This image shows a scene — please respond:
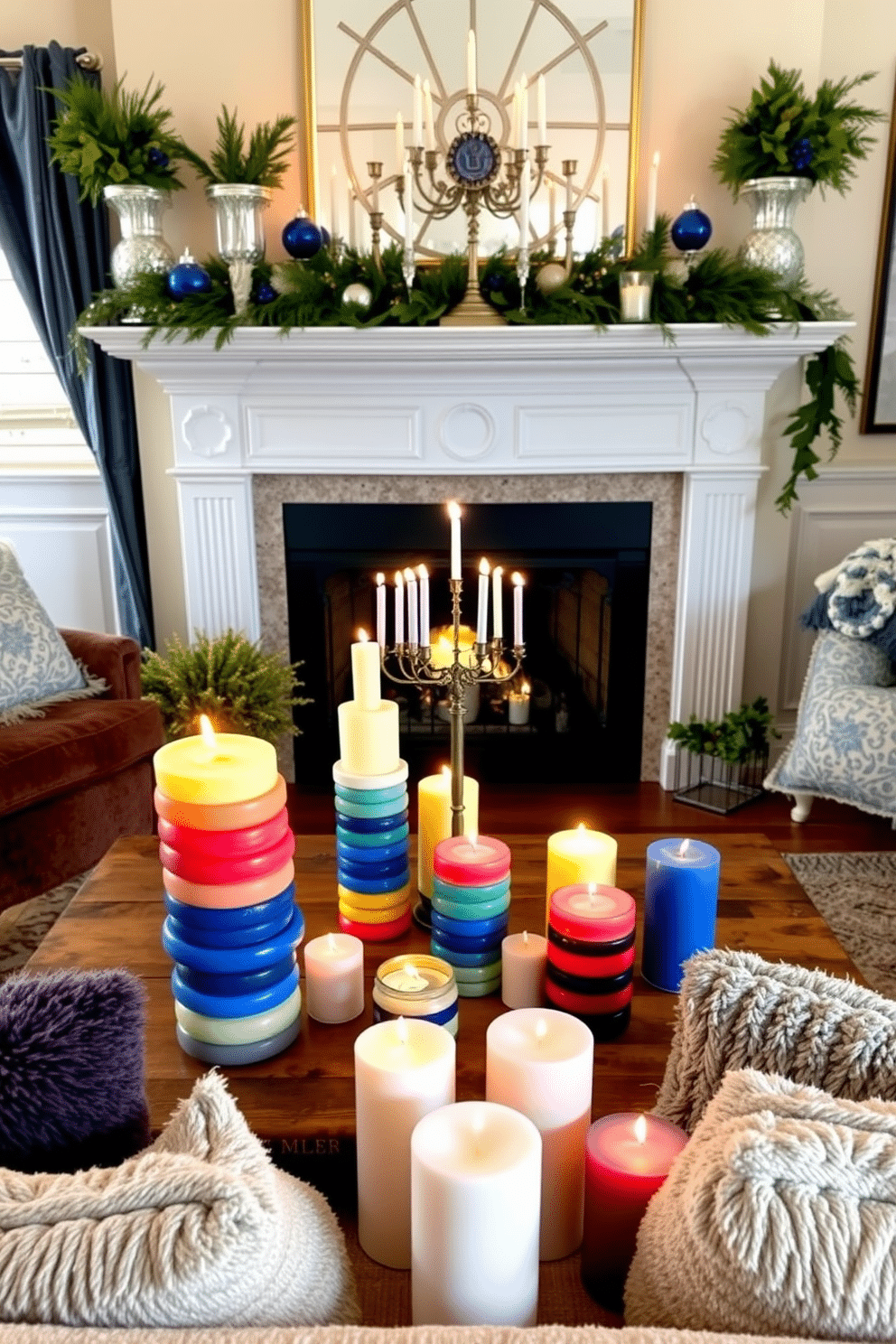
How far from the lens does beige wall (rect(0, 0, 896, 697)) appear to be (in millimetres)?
2811

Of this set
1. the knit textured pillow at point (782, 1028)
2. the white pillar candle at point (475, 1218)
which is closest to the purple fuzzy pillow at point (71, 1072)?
the white pillar candle at point (475, 1218)

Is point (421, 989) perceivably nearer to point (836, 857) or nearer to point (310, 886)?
point (310, 886)

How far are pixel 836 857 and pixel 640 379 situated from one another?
4.57ft

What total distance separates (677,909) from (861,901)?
1.44m

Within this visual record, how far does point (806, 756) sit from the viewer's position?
9.20 ft

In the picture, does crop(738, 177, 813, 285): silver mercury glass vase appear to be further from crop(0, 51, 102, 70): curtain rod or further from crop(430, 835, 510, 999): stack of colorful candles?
crop(430, 835, 510, 999): stack of colorful candles

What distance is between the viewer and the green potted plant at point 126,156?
2.73 meters

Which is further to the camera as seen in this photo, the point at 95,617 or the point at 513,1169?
the point at 95,617

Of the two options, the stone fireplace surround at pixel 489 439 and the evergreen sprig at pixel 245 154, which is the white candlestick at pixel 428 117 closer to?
the evergreen sprig at pixel 245 154

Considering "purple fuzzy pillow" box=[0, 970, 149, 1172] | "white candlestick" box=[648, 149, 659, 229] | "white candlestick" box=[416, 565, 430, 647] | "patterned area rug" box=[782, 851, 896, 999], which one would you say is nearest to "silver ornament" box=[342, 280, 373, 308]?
"white candlestick" box=[648, 149, 659, 229]

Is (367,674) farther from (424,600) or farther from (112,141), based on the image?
(112,141)

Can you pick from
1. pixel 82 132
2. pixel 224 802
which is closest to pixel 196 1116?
pixel 224 802

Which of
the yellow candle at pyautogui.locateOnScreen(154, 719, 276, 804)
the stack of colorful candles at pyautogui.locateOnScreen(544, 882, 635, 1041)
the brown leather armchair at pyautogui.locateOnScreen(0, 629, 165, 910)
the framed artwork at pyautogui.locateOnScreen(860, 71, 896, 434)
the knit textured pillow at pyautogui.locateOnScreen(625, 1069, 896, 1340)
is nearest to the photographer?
the knit textured pillow at pyautogui.locateOnScreen(625, 1069, 896, 1340)

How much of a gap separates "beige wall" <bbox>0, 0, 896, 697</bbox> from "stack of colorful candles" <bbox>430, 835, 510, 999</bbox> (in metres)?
2.21
